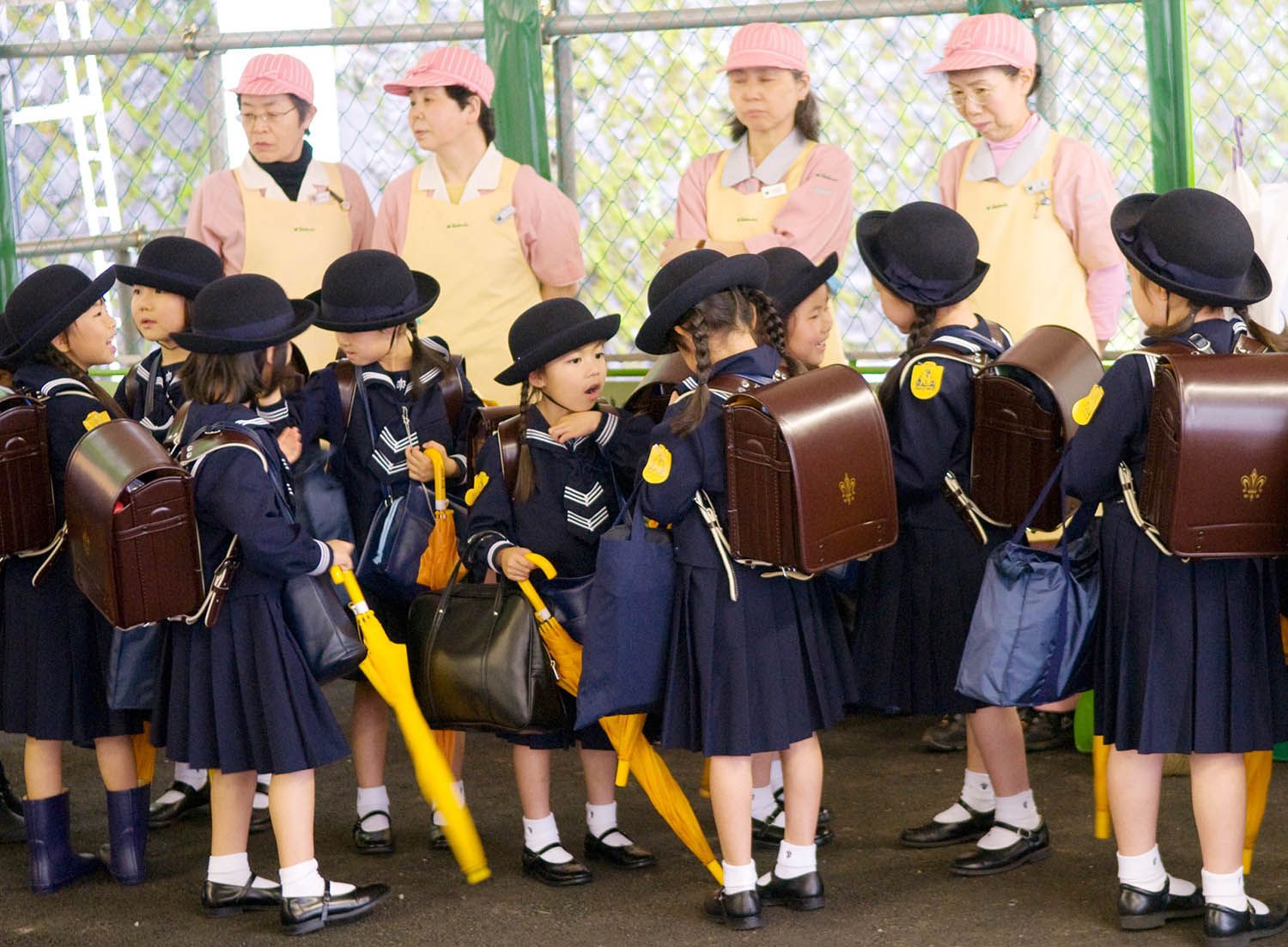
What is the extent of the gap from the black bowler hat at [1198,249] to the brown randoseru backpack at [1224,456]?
0.20 meters

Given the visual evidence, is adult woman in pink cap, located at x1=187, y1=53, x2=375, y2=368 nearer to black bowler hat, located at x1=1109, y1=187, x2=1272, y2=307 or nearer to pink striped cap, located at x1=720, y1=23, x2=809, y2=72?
pink striped cap, located at x1=720, y1=23, x2=809, y2=72

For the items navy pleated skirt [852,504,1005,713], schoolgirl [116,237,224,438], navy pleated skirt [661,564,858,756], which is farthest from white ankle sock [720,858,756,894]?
schoolgirl [116,237,224,438]

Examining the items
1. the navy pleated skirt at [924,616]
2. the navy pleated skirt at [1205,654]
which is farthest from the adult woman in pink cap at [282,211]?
the navy pleated skirt at [1205,654]

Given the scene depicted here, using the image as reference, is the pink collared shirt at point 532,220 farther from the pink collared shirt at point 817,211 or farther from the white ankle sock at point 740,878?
the white ankle sock at point 740,878

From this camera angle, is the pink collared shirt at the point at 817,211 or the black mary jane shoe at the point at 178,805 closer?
the black mary jane shoe at the point at 178,805

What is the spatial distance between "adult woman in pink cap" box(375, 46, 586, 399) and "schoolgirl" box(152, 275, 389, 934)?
1.43 meters

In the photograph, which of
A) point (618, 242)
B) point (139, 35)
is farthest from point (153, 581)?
point (139, 35)

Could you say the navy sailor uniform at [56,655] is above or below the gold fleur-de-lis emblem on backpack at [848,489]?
below

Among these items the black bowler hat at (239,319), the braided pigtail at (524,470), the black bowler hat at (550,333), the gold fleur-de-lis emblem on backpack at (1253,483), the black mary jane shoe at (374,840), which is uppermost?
the black bowler hat at (239,319)

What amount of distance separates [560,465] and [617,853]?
2.93 feet

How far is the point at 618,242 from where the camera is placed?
5.50 meters

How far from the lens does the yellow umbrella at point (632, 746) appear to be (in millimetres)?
3457

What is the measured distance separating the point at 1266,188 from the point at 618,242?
2.08 m

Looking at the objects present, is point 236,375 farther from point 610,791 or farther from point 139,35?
point 139,35
